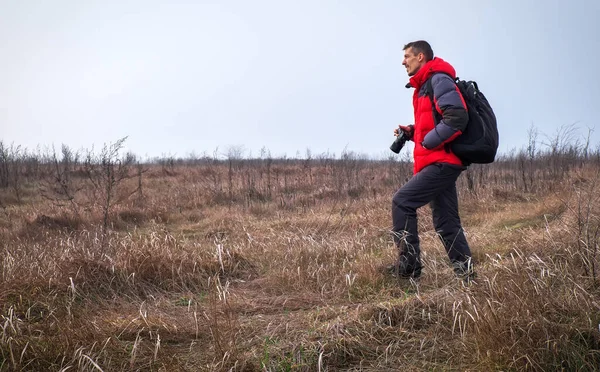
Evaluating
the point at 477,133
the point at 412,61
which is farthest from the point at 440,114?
the point at 412,61

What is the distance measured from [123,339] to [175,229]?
5270 millimetres

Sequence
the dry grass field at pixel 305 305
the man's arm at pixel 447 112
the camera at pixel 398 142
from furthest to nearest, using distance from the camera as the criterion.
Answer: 1. the camera at pixel 398 142
2. the man's arm at pixel 447 112
3. the dry grass field at pixel 305 305

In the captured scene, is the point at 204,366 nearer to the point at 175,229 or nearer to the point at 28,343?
the point at 28,343

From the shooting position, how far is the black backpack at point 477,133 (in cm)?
310

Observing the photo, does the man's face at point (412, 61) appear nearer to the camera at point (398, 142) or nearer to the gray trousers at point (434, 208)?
the camera at point (398, 142)

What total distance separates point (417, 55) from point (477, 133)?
2.44 ft

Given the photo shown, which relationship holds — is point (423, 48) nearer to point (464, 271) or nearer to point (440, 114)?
point (440, 114)

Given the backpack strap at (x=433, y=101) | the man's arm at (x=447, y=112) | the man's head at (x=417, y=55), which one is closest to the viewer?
the man's arm at (x=447, y=112)

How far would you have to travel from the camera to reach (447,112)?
3064 mm

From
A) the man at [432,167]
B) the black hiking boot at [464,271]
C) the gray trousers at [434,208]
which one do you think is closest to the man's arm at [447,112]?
the man at [432,167]

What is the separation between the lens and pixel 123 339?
2.61 metres

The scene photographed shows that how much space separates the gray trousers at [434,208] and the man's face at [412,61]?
0.74m

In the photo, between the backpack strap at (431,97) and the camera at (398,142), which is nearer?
the backpack strap at (431,97)

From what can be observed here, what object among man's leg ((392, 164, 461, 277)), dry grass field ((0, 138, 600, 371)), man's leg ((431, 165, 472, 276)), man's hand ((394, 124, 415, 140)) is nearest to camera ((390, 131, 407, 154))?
man's hand ((394, 124, 415, 140))
